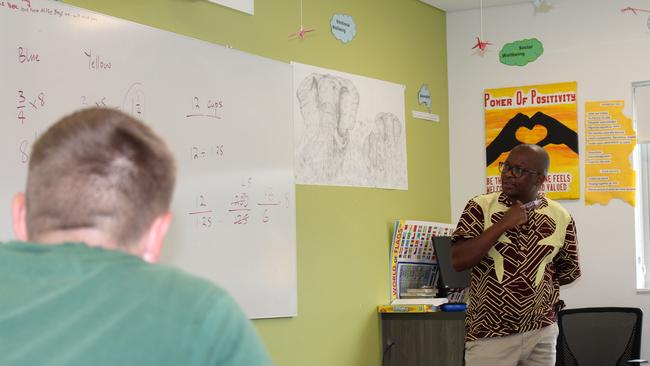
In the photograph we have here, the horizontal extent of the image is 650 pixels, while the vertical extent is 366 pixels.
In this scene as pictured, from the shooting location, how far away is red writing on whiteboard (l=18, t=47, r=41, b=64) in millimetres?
2947

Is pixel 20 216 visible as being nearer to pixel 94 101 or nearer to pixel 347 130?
pixel 94 101

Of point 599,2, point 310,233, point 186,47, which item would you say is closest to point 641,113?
point 599,2

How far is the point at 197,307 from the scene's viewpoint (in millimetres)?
951

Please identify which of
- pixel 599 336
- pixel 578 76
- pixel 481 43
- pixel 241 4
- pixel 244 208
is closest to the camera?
pixel 244 208

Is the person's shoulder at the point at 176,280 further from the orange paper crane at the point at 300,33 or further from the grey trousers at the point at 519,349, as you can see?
the orange paper crane at the point at 300,33

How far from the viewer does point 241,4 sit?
3990mm

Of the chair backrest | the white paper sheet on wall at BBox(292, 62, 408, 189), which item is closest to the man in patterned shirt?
the chair backrest

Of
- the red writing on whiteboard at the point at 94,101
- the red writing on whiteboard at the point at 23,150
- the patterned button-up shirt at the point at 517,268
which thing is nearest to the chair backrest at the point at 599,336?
the patterned button-up shirt at the point at 517,268

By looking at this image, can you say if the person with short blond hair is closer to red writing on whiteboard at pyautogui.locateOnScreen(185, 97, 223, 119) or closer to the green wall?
the green wall

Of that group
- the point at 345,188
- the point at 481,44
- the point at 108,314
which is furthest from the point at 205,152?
the point at 108,314

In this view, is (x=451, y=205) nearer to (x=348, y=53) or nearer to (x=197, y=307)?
(x=348, y=53)

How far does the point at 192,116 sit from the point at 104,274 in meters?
2.75

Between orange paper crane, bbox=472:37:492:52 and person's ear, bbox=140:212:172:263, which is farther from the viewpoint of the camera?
orange paper crane, bbox=472:37:492:52

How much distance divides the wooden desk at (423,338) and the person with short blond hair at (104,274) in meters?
3.74
